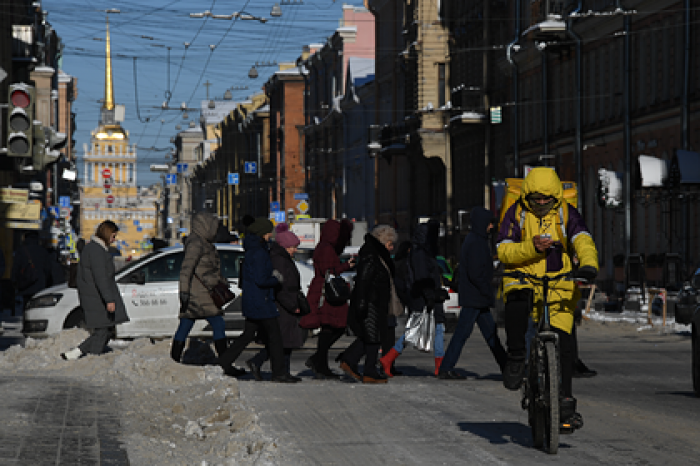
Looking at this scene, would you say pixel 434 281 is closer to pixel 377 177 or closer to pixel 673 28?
pixel 673 28

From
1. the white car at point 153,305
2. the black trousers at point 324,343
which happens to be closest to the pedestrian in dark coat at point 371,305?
the black trousers at point 324,343

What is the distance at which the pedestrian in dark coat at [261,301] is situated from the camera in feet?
43.7

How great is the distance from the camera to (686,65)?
3027cm

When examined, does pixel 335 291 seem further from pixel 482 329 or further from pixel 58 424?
pixel 58 424

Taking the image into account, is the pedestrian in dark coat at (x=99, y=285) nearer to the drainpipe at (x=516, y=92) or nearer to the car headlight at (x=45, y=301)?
the car headlight at (x=45, y=301)

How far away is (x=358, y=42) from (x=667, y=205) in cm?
5201

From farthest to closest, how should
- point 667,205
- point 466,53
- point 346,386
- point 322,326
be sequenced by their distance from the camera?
point 466,53, point 667,205, point 322,326, point 346,386

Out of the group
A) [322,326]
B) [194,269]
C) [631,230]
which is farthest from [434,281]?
[631,230]

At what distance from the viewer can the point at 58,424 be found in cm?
877

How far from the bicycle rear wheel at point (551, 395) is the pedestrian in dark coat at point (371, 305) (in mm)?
5181

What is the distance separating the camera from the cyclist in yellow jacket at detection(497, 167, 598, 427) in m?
8.49

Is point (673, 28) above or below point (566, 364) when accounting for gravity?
above

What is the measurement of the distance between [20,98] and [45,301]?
333cm

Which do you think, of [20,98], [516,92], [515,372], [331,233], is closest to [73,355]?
[331,233]
